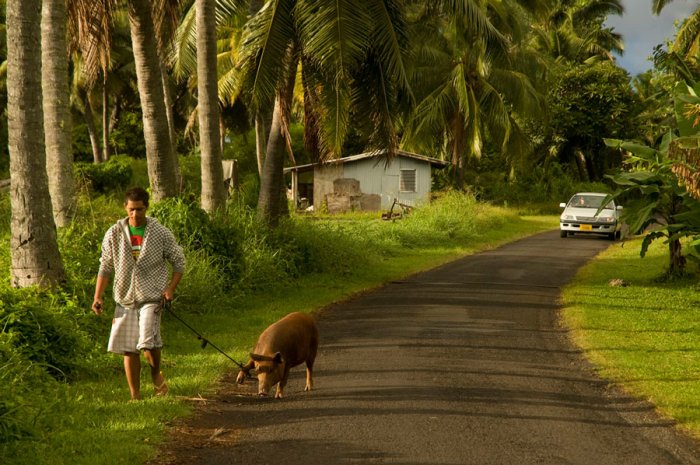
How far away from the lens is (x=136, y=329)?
27.5 feet

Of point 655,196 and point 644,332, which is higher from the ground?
point 655,196

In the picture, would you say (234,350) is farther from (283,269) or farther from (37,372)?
(283,269)

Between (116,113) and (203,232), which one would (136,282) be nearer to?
(203,232)

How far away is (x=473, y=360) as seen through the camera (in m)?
11.0

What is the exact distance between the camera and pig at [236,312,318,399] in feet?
26.8

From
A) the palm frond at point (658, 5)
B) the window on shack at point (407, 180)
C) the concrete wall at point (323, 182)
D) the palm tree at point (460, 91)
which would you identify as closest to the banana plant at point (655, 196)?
the palm tree at point (460, 91)

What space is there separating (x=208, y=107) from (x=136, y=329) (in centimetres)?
959

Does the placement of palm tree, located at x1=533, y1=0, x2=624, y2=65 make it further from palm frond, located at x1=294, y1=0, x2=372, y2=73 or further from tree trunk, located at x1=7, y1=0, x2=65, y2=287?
tree trunk, located at x1=7, y1=0, x2=65, y2=287

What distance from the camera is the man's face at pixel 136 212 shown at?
816cm

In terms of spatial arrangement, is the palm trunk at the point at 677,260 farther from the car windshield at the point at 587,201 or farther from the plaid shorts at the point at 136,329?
the plaid shorts at the point at 136,329

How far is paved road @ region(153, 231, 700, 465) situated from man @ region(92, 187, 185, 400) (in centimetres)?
89

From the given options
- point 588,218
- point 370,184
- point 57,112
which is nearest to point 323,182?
point 370,184

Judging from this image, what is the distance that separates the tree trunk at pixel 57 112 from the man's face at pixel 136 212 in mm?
5830

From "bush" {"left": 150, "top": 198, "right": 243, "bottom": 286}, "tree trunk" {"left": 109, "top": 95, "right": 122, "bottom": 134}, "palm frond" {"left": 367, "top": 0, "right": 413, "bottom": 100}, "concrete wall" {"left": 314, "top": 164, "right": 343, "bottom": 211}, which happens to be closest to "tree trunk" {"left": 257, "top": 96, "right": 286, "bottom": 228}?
"palm frond" {"left": 367, "top": 0, "right": 413, "bottom": 100}
